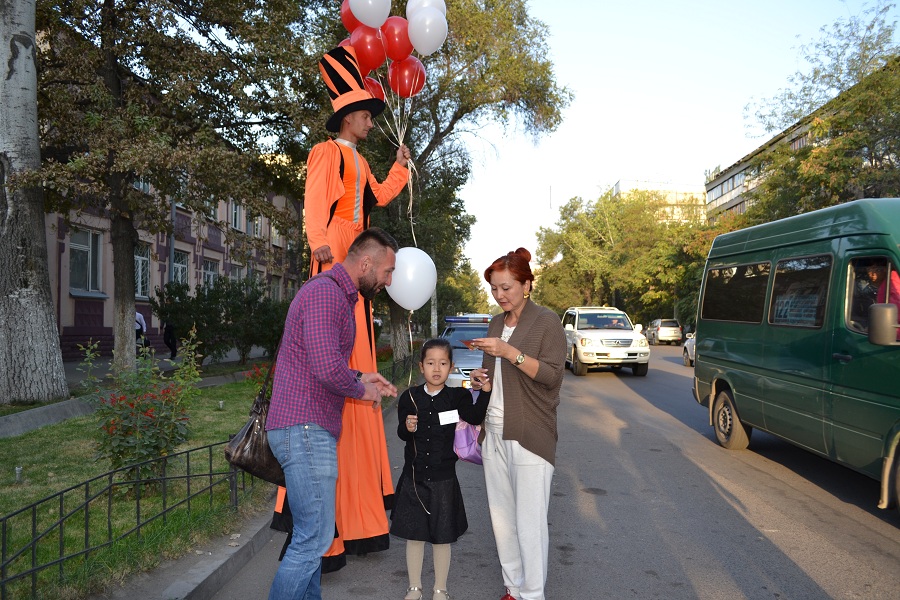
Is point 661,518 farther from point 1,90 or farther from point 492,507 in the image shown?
point 1,90

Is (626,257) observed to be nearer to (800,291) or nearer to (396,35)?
(800,291)

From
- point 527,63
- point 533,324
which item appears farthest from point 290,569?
point 527,63

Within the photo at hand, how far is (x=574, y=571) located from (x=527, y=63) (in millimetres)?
21000

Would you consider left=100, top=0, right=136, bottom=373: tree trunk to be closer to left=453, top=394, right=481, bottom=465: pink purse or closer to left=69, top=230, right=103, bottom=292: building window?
left=69, top=230, right=103, bottom=292: building window

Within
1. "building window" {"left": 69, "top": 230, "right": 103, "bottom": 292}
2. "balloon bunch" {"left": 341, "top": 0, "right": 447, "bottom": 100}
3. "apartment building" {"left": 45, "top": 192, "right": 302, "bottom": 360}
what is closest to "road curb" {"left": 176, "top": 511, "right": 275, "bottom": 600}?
"balloon bunch" {"left": 341, "top": 0, "right": 447, "bottom": 100}

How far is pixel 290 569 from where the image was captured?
307cm

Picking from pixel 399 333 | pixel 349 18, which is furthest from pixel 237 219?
pixel 349 18

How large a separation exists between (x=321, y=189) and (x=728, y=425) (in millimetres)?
6904

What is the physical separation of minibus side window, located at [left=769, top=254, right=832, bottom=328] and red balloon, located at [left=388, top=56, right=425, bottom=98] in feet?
14.0

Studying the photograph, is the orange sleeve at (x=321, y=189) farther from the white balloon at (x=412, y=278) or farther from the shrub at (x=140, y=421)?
the shrub at (x=140, y=421)

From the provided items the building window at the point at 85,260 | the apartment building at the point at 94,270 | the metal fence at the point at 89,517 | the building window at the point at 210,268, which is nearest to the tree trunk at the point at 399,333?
the apartment building at the point at 94,270

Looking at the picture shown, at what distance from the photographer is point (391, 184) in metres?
4.90

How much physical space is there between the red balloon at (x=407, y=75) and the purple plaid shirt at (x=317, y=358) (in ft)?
12.4

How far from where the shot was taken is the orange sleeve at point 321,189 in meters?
4.37
